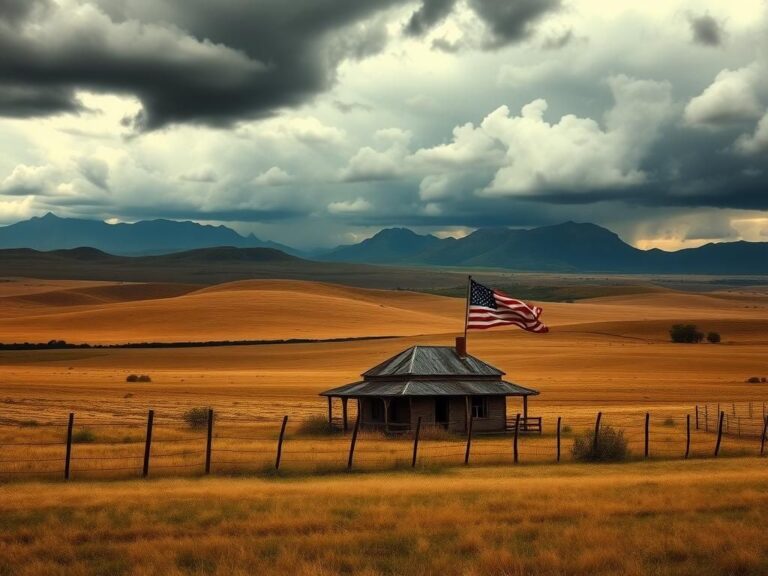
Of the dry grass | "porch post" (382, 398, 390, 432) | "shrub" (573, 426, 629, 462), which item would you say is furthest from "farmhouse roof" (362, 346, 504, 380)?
the dry grass

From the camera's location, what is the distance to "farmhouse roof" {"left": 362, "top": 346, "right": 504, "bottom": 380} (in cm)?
4388

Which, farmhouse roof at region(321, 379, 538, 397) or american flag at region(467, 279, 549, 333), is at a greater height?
american flag at region(467, 279, 549, 333)

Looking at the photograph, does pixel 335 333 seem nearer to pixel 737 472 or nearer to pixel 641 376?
pixel 641 376

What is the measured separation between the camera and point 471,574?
41.7 feet

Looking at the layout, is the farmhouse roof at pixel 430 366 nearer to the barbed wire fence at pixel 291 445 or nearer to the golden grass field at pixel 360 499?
Result: the barbed wire fence at pixel 291 445

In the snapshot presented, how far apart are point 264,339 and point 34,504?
4380 inches

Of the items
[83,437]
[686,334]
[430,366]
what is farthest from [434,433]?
[686,334]

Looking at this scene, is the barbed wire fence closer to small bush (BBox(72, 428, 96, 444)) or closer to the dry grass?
small bush (BBox(72, 428, 96, 444))

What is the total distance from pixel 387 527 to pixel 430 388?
2603cm

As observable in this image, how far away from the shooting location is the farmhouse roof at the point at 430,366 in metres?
43.9

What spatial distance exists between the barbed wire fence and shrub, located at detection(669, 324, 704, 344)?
Result: 241ft

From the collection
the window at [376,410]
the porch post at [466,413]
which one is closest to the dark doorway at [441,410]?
the porch post at [466,413]

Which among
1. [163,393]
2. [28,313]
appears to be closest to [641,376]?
[163,393]

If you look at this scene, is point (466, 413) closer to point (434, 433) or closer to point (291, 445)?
point (434, 433)
